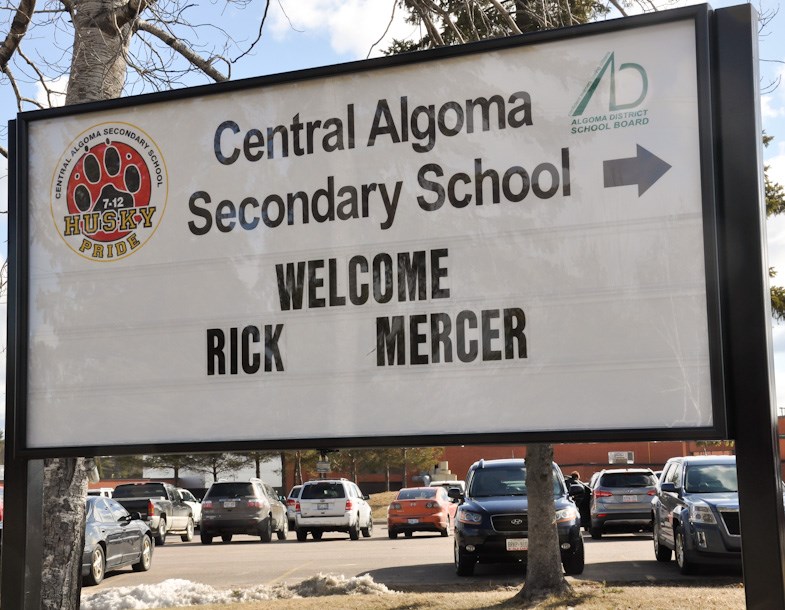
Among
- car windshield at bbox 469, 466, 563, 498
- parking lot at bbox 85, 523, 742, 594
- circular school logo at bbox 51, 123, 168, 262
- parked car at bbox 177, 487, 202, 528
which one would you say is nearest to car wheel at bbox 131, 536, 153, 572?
parking lot at bbox 85, 523, 742, 594

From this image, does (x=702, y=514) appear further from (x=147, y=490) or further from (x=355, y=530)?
(x=147, y=490)

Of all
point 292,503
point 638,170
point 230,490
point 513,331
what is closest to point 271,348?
point 513,331

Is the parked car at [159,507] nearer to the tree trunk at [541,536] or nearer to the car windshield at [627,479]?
the car windshield at [627,479]

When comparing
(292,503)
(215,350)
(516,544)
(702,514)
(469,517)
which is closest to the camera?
(215,350)

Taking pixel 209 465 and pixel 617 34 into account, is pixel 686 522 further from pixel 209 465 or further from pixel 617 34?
Result: pixel 209 465

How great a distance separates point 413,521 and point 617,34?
2465 centimetres

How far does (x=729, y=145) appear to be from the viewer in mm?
4141

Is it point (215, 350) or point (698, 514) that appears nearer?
point (215, 350)

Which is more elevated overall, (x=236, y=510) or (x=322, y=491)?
(x=322, y=491)

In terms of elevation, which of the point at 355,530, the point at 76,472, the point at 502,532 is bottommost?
the point at 355,530

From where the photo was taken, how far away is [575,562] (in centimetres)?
1520

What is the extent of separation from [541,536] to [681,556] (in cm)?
381

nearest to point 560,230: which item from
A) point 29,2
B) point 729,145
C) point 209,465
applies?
point 729,145

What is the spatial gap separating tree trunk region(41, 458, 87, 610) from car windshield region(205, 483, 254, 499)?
64.2 feet
